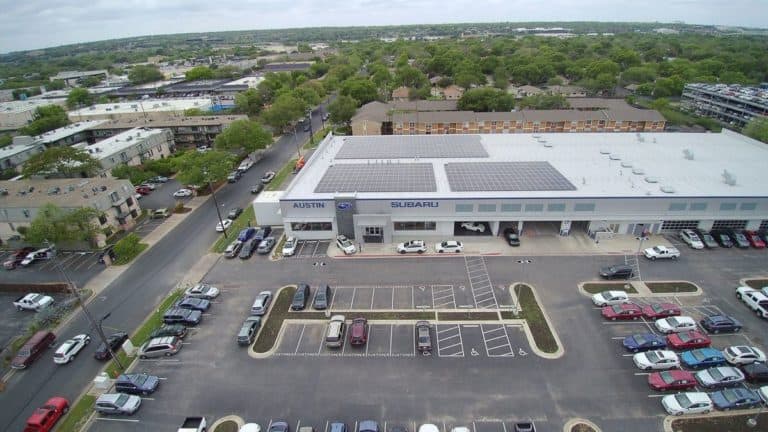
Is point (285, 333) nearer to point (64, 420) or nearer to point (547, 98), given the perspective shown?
point (64, 420)

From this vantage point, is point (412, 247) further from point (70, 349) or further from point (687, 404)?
point (70, 349)


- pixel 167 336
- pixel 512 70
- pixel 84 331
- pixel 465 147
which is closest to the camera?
pixel 167 336

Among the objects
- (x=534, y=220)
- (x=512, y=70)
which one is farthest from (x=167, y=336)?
(x=512, y=70)

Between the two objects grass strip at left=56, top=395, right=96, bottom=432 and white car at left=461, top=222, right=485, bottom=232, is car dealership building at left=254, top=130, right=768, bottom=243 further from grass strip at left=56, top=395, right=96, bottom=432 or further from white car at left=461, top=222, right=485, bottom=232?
grass strip at left=56, top=395, right=96, bottom=432

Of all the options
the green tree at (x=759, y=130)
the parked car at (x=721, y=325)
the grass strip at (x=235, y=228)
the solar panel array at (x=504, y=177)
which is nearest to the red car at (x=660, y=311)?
the parked car at (x=721, y=325)

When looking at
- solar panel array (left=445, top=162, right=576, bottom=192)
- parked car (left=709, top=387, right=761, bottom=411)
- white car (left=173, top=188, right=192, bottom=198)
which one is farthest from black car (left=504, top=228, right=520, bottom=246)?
white car (left=173, top=188, right=192, bottom=198)
